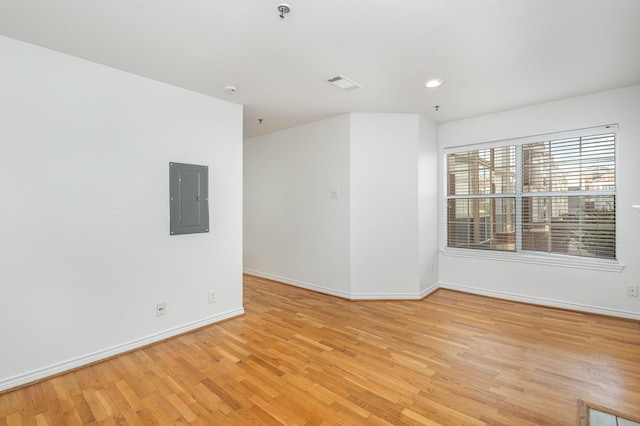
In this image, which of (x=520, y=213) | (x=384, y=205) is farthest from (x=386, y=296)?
(x=520, y=213)

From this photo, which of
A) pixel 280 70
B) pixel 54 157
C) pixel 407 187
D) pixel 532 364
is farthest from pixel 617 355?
pixel 54 157

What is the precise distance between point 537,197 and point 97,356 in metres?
4.96

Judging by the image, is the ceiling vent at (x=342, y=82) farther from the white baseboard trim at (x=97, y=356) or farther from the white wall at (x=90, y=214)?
the white baseboard trim at (x=97, y=356)

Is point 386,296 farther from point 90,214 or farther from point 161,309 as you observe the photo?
point 90,214

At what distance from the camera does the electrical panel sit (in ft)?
10.1

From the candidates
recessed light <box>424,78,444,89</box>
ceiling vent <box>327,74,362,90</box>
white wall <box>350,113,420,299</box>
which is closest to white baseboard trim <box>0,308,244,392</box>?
white wall <box>350,113,420,299</box>

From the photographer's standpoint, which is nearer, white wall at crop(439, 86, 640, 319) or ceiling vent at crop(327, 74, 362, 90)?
ceiling vent at crop(327, 74, 362, 90)

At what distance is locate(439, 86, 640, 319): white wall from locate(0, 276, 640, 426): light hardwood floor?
32 centimetres

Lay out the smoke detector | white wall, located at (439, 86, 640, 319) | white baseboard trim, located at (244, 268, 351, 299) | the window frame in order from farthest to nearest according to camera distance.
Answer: white baseboard trim, located at (244, 268, 351, 299) < the window frame < white wall, located at (439, 86, 640, 319) < the smoke detector

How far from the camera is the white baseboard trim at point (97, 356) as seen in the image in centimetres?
224

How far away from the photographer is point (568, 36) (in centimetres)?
229

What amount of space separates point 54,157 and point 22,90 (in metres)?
0.49

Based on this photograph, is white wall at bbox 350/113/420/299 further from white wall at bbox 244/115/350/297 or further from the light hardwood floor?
the light hardwood floor

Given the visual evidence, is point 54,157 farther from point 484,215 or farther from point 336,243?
point 484,215
